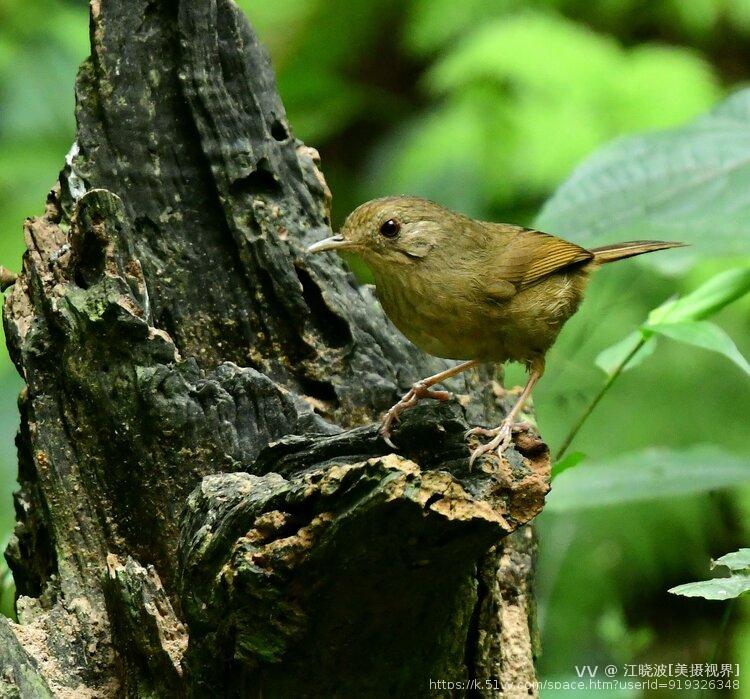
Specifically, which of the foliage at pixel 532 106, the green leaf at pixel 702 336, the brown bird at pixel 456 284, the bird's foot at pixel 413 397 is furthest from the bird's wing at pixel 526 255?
the foliage at pixel 532 106

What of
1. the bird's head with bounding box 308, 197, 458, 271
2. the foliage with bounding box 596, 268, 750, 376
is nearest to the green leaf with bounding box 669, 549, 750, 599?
the foliage with bounding box 596, 268, 750, 376

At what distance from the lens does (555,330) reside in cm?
367

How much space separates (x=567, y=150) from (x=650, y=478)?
12.0ft

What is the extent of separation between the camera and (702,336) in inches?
122

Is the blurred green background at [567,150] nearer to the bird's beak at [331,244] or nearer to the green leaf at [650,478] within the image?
the green leaf at [650,478]

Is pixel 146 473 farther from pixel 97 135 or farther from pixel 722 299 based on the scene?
pixel 722 299

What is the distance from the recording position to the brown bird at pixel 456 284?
337 cm

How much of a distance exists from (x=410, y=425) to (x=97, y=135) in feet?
5.17

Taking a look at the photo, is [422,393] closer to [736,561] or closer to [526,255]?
[526,255]

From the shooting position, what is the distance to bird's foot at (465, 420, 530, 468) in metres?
2.33

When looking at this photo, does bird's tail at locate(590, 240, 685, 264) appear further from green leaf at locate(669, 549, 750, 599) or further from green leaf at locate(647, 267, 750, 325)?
green leaf at locate(669, 549, 750, 599)

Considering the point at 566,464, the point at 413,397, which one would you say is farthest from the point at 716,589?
the point at 413,397

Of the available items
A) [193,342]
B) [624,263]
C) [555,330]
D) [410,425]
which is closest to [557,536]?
[624,263]

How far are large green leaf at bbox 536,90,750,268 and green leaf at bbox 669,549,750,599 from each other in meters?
1.35
